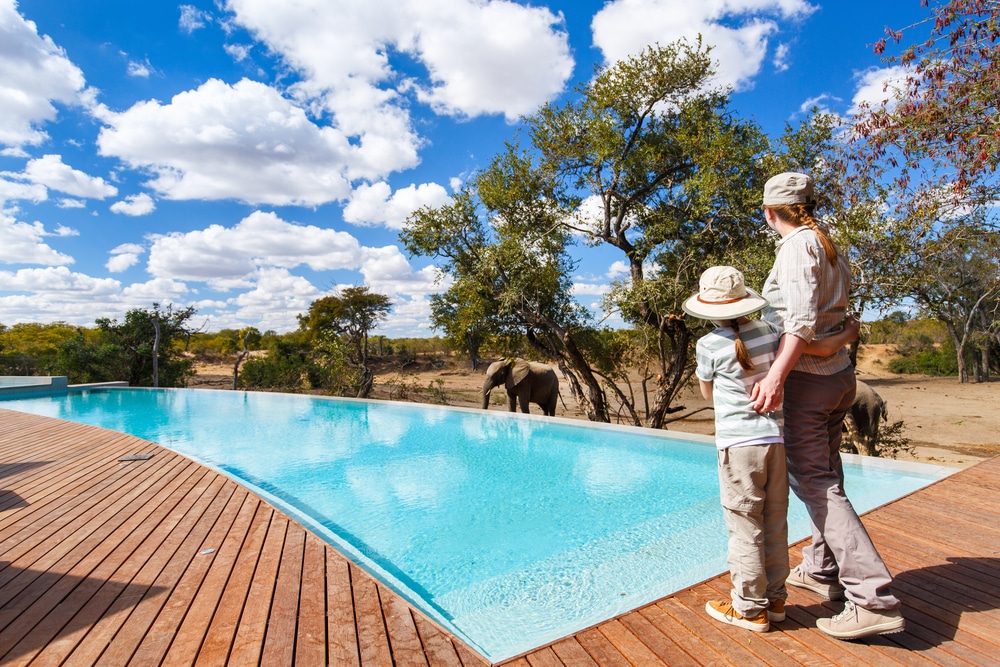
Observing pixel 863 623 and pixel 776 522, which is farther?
pixel 776 522

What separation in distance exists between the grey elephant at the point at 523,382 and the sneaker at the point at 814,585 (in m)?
8.79

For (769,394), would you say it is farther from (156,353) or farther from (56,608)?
(156,353)

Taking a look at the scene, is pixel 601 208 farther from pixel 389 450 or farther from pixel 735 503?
pixel 735 503

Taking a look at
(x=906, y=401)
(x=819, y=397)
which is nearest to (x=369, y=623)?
(x=819, y=397)

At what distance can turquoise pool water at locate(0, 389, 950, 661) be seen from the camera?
346cm

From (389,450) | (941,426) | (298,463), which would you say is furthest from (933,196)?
(941,426)

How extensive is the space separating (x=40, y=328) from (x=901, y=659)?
45.7 meters

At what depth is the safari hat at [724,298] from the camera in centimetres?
200

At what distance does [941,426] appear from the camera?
13953 millimetres

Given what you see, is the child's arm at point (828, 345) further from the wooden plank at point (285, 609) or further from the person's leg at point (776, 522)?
Result: the wooden plank at point (285, 609)

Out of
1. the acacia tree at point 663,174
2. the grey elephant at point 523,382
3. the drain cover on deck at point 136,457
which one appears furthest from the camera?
the grey elephant at point 523,382

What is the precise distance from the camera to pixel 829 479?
2021mm

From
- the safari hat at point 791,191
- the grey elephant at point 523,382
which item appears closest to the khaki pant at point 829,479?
the safari hat at point 791,191

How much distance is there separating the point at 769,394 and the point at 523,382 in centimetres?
963
